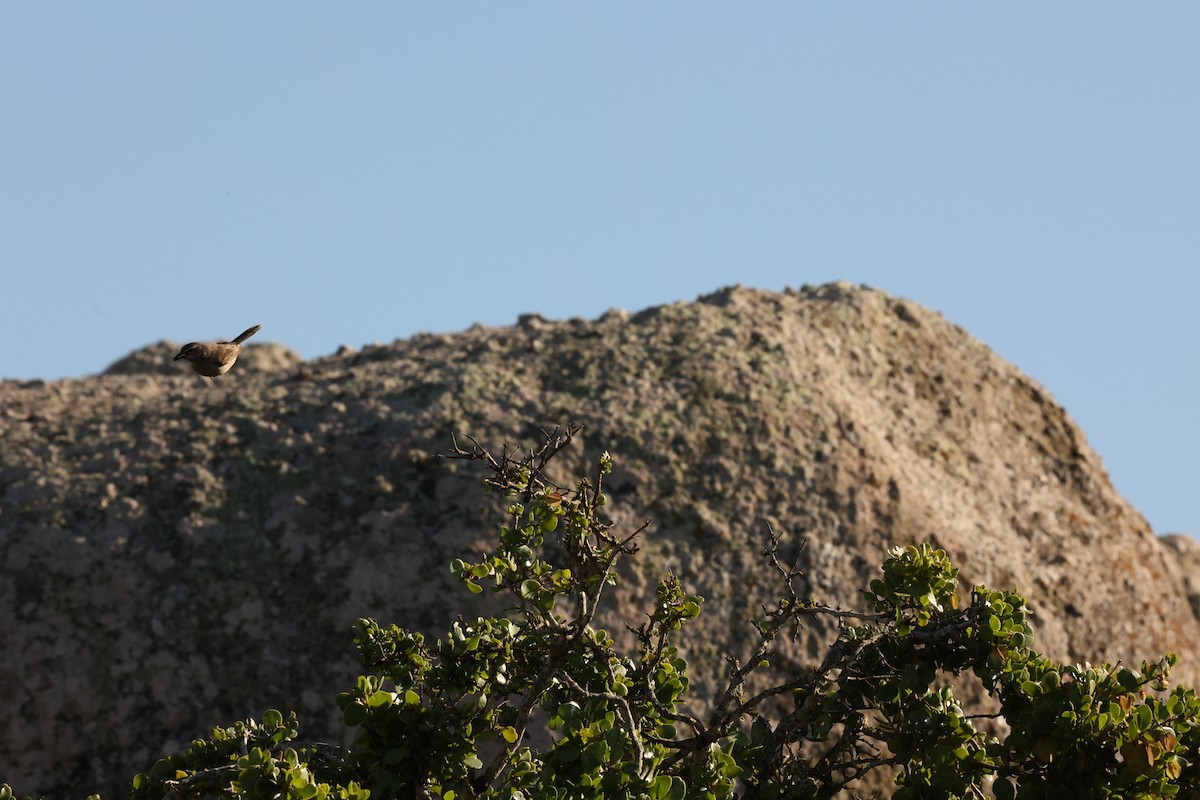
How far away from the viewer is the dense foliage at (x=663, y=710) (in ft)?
17.0

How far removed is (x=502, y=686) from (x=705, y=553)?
408cm

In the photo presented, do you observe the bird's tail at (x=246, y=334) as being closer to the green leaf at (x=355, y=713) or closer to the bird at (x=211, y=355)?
the bird at (x=211, y=355)

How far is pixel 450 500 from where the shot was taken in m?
9.41

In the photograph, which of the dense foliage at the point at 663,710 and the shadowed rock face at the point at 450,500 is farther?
the shadowed rock face at the point at 450,500

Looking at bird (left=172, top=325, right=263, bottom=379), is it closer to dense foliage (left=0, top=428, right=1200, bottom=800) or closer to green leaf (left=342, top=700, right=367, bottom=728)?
dense foliage (left=0, top=428, right=1200, bottom=800)

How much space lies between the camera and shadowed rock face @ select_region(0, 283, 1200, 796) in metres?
8.83

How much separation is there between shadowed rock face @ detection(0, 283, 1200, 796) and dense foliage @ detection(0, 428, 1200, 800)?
3132 millimetres

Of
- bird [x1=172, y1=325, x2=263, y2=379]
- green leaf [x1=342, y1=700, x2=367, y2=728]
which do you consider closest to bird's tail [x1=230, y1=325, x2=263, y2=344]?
bird [x1=172, y1=325, x2=263, y2=379]

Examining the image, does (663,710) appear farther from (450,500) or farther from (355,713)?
(450,500)

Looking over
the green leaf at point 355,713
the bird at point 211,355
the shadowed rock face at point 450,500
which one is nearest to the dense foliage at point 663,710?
the green leaf at point 355,713

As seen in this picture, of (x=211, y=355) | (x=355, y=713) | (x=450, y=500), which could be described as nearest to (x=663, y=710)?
(x=355, y=713)

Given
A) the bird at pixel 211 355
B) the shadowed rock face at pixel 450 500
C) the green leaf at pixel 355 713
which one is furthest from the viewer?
the shadowed rock face at pixel 450 500

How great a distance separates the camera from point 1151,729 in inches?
202

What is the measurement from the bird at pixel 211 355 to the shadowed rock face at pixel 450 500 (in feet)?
9.26
